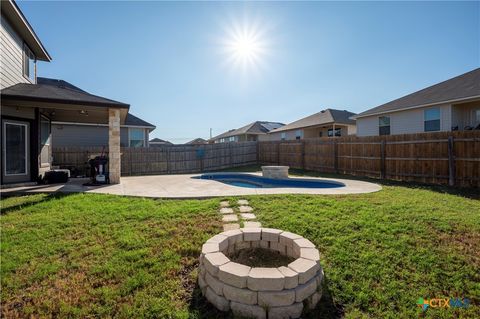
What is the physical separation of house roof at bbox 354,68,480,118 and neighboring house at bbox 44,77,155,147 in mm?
15860

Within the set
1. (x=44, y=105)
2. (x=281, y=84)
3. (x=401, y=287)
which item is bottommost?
(x=401, y=287)

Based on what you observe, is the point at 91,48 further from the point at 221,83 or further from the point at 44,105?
the point at 221,83

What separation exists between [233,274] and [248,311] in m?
0.36

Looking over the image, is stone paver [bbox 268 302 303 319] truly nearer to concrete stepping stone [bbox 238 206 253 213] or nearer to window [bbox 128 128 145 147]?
concrete stepping stone [bbox 238 206 253 213]

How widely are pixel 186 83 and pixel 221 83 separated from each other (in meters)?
2.19

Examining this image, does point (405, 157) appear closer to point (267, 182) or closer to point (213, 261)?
point (267, 182)

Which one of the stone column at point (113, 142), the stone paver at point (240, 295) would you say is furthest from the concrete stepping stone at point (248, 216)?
the stone column at point (113, 142)

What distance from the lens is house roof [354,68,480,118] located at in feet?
36.7

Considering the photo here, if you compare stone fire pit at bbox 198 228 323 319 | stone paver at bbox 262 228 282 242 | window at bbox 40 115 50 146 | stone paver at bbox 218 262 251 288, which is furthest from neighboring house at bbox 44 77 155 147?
stone paver at bbox 218 262 251 288

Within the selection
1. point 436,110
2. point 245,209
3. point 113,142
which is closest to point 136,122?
point 113,142

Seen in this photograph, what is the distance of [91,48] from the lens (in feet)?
32.7

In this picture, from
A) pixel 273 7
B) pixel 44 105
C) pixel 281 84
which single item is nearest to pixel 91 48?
pixel 44 105

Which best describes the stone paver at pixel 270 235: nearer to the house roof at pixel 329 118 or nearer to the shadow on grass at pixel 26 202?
the shadow on grass at pixel 26 202

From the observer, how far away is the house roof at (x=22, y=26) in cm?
726
